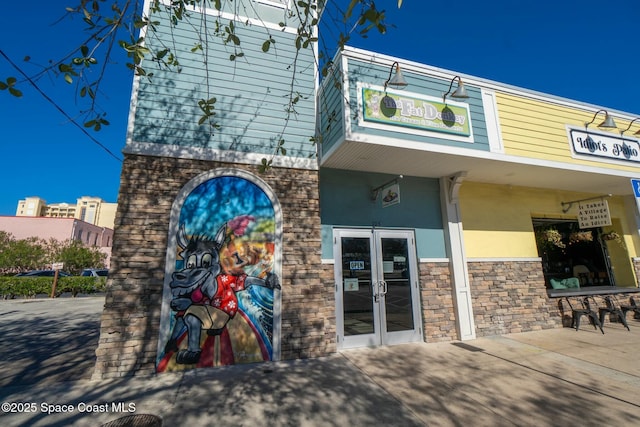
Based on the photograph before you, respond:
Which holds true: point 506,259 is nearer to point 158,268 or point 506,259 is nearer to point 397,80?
point 397,80

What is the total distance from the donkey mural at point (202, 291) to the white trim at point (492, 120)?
512 centimetres

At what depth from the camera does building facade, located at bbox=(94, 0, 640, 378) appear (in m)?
4.63

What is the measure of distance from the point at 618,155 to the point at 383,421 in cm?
827

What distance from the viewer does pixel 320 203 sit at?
5887mm

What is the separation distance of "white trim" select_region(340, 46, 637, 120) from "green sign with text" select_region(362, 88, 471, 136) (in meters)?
0.60

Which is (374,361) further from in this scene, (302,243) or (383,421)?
(302,243)

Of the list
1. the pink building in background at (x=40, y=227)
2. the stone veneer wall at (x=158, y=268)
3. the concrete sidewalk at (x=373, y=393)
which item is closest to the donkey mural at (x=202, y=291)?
the stone veneer wall at (x=158, y=268)

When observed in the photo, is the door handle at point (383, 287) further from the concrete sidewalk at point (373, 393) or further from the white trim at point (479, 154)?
the white trim at point (479, 154)

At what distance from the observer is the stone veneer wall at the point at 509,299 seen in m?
6.48

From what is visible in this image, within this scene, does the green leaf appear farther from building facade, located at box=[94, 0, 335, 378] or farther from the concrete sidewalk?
the concrete sidewalk

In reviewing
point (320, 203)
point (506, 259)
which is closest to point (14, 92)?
point (320, 203)

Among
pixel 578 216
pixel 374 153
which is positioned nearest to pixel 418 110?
pixel 374 153

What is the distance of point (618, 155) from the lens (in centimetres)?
697

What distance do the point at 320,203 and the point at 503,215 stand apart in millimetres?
4748
